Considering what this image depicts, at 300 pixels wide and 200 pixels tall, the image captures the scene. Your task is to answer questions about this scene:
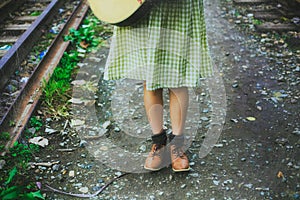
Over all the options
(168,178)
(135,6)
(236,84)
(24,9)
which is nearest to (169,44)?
(135,6)

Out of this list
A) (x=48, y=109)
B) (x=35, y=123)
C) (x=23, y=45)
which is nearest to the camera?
(x=35, y=123)

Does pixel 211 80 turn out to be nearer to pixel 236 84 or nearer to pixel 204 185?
pixel 236 84

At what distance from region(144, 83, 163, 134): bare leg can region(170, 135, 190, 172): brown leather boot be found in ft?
0.46

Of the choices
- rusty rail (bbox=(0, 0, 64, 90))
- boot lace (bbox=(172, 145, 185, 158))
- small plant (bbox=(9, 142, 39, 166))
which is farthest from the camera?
rusty rail (bbox=(0, 0, 64, 90))

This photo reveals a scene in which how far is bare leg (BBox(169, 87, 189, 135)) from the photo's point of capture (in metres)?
2.84

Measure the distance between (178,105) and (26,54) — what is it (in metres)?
2.65

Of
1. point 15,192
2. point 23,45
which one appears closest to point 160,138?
point 15,192

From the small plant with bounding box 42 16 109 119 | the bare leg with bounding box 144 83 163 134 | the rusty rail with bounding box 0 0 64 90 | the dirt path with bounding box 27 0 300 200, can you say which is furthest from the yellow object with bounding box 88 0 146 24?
the rusty rail with bounding box 0 0 64 90

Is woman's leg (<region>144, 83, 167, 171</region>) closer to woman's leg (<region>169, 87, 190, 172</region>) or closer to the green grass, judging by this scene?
woman's leg (<region>169, 87, 190, 172</region>)

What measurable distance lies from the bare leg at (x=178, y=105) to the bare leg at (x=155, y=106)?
91 mm

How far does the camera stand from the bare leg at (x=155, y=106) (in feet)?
9.53

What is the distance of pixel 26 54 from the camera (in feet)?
16.0

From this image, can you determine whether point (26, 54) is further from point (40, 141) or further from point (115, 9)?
point (115, 9)

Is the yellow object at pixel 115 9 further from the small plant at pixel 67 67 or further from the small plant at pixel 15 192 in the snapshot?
the small plant at pixel 67 67
